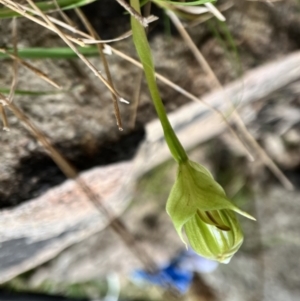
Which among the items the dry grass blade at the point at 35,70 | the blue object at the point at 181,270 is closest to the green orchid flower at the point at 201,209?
the dry grass blade at the point at 35,70

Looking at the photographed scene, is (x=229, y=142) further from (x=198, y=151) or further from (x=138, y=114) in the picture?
(x=138, y=114)

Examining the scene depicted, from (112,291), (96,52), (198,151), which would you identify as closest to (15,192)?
(96,52)

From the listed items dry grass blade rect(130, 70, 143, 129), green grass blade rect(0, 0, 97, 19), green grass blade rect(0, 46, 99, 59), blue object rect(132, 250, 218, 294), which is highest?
green grass blade rect(0, 0, 97, 19)

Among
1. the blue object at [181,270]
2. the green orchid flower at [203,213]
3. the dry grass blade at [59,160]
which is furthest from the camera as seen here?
the blue object at [181,270]

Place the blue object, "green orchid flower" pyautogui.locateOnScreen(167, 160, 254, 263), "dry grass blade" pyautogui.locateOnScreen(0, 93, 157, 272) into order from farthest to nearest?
the blue object, "dry grass blade" pyautogui.locateOnScreen(0, 93, 157, 272), "green orchid flower" pyautogui.locateOnScreen(167, 160, 254, 263)

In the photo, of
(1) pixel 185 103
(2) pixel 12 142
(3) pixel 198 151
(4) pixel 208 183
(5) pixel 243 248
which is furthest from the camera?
(5) pixel 243 248

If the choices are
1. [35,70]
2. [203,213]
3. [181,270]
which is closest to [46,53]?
[35,70]

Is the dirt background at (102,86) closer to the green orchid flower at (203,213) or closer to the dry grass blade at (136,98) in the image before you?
the dry grass blade at (136,98)

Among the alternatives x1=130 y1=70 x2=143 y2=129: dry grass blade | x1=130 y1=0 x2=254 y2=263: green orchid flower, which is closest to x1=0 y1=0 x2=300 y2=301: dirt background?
x1=130 y1=70 x2=143 y2=129: dry grass blade

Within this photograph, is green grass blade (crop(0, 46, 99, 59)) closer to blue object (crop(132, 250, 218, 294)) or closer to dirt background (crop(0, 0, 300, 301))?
dirt background (crop(0, 0, 300, 301))
